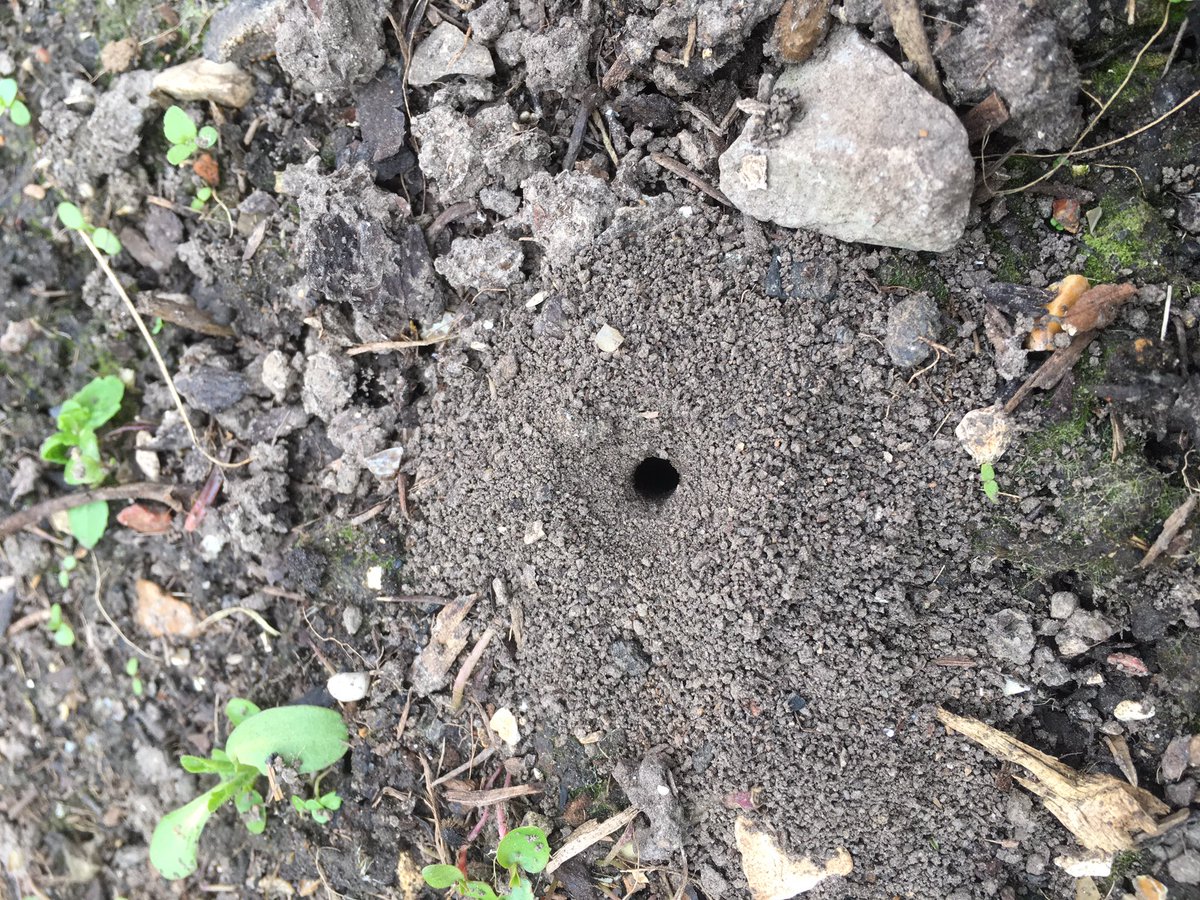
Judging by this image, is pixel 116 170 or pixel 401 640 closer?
pixel 401 640

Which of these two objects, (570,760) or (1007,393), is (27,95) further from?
(1007,393)

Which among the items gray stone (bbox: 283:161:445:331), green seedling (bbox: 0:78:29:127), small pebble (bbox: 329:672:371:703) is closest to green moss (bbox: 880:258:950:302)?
gray stone (bbox: 283:161:445:331)

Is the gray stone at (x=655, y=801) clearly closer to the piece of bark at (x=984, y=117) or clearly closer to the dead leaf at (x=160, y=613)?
the dead leaf at (x=160, y=613)

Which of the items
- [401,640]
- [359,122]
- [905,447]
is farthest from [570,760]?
[359,122]

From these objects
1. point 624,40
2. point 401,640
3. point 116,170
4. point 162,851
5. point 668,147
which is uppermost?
point 624,40

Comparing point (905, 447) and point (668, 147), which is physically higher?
point (668, 147)

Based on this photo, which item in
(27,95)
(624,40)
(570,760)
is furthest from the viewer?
(27,95)

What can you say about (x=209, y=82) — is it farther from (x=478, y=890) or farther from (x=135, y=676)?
(x=478, y=890)

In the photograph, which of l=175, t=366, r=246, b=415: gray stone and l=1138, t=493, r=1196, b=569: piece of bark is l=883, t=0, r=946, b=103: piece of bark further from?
l=175, t=366, r=246, b=415: gray stone
